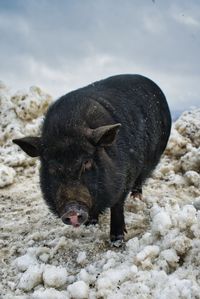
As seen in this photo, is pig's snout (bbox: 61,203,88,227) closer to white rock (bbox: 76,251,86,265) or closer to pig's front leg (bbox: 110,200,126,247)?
white rock (bbox: 76,251,86,265)

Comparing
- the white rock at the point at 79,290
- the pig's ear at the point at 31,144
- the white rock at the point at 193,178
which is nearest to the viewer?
the white rock at the point at 79,290

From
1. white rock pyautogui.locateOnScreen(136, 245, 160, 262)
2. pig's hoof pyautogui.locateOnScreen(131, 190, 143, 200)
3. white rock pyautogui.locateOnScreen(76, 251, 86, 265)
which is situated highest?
white rock pyautogui.locateOnScreen(136, 245, 160, 262)

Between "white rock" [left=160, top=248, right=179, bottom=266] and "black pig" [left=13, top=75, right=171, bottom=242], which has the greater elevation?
"black pig" [left=13, top=75, right=171, bottom=242]

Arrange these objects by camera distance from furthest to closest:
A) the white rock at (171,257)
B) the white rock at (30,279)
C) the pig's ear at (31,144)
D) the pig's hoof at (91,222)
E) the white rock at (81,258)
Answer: the pig's hoof at (91,222) < the pig's ear at (31,144) < the white rock at (81,258) < the white rock at (30,279) < the white rock at (171,257)

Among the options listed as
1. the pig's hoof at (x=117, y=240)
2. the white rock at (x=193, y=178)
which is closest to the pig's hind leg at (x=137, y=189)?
the white rock at (x=193, y=178)

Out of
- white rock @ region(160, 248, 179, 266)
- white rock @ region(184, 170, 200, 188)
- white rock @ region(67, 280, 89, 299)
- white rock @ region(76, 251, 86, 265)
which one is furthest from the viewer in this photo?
white rock @ region(184, 170, 200, 188)

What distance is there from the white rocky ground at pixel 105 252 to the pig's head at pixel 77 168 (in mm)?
402

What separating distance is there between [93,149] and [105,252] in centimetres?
93

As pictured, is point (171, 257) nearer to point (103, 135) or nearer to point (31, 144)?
point (103, 135)

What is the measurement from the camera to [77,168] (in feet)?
13.4

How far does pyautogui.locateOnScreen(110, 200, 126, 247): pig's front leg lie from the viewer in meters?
4.74

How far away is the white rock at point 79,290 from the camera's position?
3.62 metres

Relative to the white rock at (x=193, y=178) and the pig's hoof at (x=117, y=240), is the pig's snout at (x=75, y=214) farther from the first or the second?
the white rock at (x=193, y=178)

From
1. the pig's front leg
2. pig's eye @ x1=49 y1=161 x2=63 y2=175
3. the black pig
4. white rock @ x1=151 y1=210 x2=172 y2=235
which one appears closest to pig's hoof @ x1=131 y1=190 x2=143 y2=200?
the black pig
